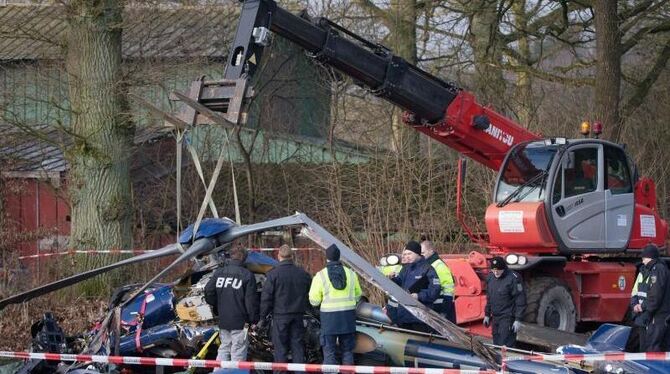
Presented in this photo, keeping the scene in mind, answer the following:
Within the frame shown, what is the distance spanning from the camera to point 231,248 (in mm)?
11406

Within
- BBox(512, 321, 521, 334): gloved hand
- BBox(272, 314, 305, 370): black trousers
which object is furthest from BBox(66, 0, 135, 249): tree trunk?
BBox(512, 321, 521, 334): gloved hand

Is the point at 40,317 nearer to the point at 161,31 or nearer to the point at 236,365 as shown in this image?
the point at 236,365

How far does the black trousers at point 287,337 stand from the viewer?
36.2ft

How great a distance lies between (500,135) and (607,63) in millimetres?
6995

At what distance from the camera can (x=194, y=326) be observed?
11672 mm

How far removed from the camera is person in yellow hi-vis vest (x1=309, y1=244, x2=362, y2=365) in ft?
35.5

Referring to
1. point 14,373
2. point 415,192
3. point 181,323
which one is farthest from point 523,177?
point 14,373

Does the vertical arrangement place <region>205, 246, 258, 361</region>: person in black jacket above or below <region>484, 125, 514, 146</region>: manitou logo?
below

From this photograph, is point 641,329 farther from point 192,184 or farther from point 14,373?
point 192,184

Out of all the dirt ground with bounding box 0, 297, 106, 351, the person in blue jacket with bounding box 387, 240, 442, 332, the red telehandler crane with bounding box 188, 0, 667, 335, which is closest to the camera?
the person in blue jacket with bounding box 387, 240, 442, 332

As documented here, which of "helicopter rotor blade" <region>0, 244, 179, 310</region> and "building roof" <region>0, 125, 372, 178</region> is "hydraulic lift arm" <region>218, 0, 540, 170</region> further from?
"building roof" <region>0, 125, 372, 178</region>

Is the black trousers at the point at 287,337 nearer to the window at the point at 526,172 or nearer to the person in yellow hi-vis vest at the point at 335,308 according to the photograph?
the person in yellow hi-vis vest at the point at 335,308

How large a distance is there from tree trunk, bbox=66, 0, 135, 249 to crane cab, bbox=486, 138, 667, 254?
6958 millimetres

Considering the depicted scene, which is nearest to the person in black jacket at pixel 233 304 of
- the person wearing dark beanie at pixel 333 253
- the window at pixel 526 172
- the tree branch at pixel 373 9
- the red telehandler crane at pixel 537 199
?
the person wearing dark beanie at pixel 333 253
